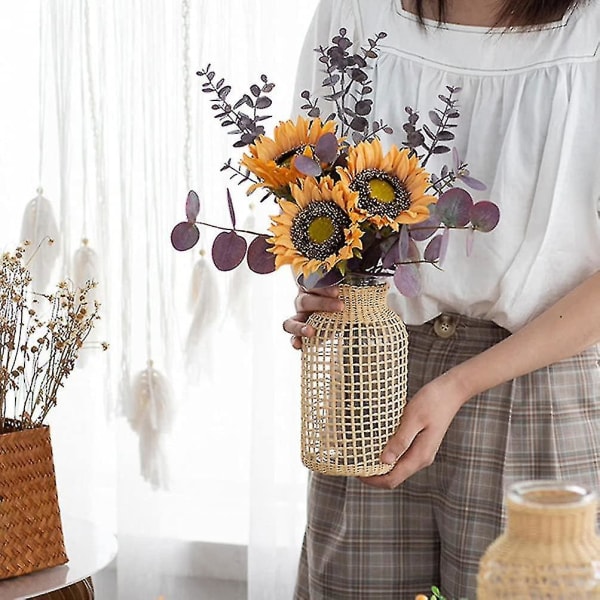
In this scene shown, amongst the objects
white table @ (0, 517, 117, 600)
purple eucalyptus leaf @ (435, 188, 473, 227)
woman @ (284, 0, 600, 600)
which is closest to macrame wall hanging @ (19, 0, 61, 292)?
white table @ (0, 517, 117, 600)

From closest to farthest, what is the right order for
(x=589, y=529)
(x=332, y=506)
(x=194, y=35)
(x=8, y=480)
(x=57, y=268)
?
(x=589, y=529)
(x=8, y=480)
(x=332, y=506)
(x=194, y=35)
(x=57, y=268)

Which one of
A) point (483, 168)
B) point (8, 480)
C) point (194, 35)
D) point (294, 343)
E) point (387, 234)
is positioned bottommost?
point (8, 480)

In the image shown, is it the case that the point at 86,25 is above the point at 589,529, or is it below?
above

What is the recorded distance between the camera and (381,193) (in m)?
0.95

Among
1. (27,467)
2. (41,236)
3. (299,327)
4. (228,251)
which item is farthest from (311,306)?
(41,236)

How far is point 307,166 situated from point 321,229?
0.06 m

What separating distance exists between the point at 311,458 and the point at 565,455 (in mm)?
339

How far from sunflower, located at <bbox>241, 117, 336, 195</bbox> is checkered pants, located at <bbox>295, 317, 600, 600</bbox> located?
0.40 metres

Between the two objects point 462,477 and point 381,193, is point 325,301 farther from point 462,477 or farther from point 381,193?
point 462,477

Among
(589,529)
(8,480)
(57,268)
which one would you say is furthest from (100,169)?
(589,529)

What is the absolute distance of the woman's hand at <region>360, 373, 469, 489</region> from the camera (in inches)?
44.8

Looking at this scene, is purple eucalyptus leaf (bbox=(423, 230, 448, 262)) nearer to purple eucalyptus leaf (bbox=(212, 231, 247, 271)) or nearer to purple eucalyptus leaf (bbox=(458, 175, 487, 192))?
purple eucalyptus leaf (bbox=(458, 175, 487, 192))

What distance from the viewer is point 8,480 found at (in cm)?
125

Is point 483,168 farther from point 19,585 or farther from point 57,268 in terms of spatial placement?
point 57,268
